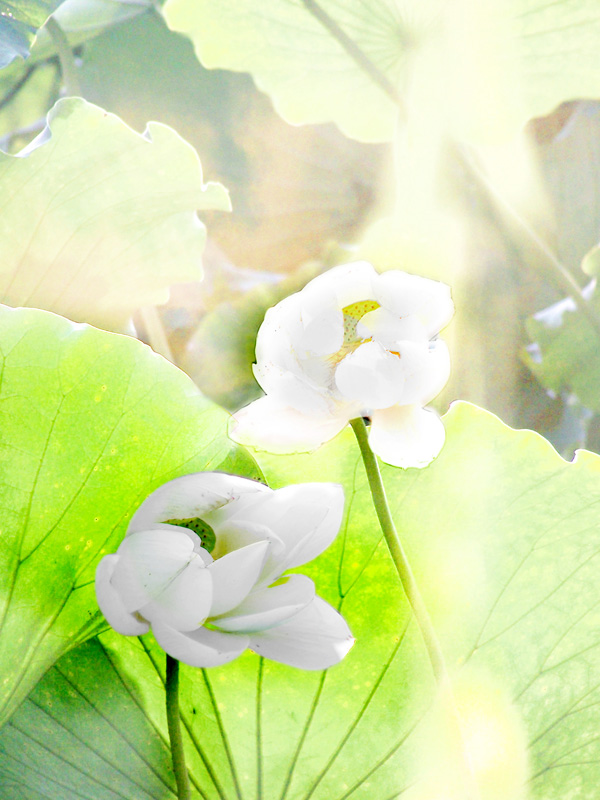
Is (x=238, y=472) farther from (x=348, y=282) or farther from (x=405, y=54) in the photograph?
(x=405, y=54)

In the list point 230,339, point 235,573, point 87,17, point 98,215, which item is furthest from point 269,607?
point 87,17

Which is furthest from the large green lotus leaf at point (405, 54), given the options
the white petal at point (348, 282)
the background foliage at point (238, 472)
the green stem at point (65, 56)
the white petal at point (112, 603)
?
the white petal at point (112, 603)

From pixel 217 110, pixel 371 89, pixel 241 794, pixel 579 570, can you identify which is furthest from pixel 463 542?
pixel 217 110

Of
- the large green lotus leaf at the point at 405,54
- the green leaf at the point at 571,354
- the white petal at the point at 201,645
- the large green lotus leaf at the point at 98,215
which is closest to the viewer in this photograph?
the white petal at the point at 201,645

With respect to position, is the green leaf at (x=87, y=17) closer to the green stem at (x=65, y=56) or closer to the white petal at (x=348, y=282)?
the green stem at (x=65, y=56)

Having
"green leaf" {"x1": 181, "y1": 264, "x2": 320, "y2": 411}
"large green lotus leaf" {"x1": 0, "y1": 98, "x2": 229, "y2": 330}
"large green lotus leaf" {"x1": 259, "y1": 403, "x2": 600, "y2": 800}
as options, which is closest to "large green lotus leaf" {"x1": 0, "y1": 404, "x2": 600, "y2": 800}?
"large green lotus leaf" {"x1": 259, "y1": 403, "x2": 600, "y2": 800}
